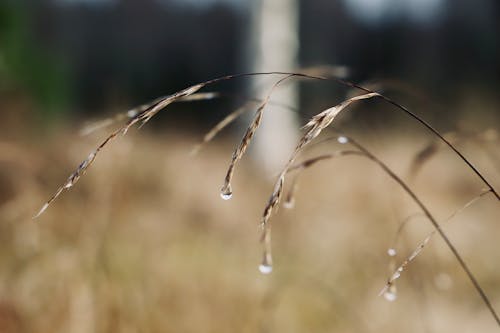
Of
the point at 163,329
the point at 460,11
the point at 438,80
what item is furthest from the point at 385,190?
the point at 460,11

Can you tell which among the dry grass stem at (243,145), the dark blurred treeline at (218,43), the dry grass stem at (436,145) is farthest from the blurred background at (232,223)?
the dark blurred treeline at (218,43)

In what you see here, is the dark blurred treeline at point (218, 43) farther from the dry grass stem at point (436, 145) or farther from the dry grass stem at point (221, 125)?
the dry grass stem at point (221, 125)

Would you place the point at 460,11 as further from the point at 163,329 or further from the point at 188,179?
the point at 163,329

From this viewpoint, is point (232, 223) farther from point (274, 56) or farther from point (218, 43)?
point (218, 43)

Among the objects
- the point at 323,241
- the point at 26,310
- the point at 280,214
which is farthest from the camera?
the point at 280,214

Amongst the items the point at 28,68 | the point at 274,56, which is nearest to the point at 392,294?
the point at 28,68
